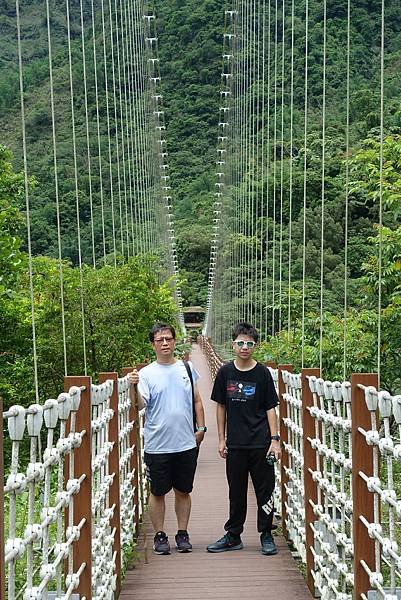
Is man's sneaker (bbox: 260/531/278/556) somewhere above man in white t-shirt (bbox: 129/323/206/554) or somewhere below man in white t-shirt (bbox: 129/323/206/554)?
below

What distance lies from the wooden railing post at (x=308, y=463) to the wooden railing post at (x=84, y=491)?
106 centimetres

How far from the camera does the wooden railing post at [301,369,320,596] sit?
3479 mm

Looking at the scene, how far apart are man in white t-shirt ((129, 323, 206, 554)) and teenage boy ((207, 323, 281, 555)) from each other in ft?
0.44

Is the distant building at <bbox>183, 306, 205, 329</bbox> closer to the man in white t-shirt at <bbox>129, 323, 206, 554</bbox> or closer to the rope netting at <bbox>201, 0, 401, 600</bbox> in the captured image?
the rope netting at <bbox>201, 0, 401, 600</bbox>

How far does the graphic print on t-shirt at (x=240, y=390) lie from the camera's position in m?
3.96

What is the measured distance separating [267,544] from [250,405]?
0.58 meters

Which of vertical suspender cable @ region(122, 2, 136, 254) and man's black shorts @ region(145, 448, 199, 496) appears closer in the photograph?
man's black shorts @ region(145, 448, 199, 496)

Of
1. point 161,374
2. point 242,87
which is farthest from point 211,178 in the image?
point 161,374

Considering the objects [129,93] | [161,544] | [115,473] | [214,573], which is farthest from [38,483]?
[129,93]

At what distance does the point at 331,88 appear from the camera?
13641mm

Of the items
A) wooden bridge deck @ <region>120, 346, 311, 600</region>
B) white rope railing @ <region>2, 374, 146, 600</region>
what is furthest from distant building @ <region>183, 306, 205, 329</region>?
white rope railing @ <region>2, 374, 146, 600</region>

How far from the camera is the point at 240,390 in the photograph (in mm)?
3969

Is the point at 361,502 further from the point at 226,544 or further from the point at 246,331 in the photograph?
the point at 226,544

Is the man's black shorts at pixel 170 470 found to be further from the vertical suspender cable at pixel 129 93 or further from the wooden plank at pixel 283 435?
the vertical suspender cable at pixel 129 93
